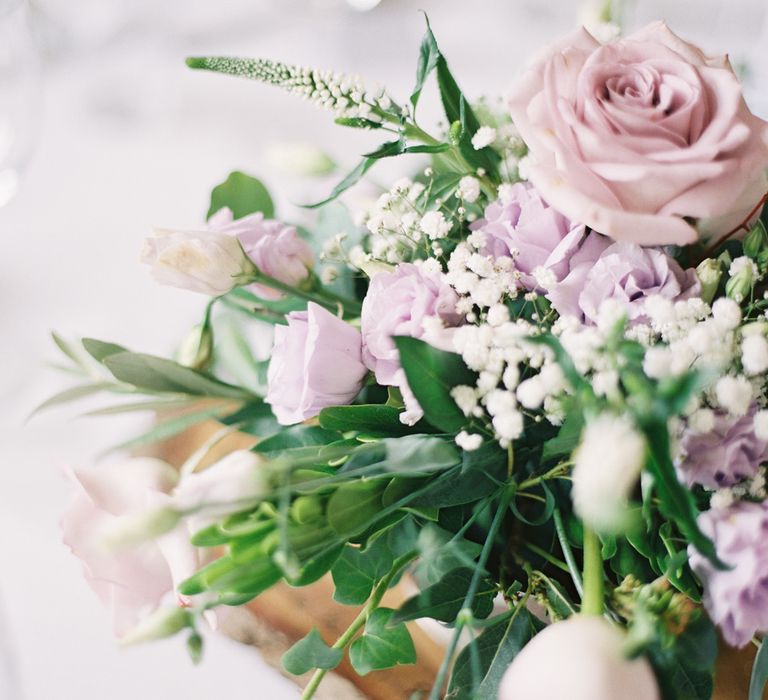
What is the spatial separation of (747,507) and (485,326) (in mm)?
100

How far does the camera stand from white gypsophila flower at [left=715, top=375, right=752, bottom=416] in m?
0.26

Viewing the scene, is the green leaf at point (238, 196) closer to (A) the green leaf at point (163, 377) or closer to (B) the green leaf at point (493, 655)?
(A) the green leaf at point (163, 377)

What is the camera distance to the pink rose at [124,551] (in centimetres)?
33

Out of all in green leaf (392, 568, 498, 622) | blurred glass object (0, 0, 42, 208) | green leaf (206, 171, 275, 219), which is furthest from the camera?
blurred glass object (0, 0, 42, 208)

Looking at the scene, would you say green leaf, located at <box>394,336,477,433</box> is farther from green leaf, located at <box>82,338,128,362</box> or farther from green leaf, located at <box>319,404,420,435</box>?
green leaf, located at <box>82,338,128,362</box>

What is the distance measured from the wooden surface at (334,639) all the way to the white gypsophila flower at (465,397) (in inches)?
7.4

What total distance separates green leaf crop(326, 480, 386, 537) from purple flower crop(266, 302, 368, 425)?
52 millimetres

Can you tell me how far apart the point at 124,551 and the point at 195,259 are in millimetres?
113

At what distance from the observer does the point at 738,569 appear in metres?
0.27

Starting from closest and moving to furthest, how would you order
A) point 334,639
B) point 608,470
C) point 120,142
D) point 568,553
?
point 608,470 → point 568,553 → point 334,639 → point 120,142

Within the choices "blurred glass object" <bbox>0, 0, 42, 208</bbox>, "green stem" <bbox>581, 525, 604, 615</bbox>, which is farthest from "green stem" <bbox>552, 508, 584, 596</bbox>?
"blurred glass object" <bbox>0, 0, 42, 208</bbox>

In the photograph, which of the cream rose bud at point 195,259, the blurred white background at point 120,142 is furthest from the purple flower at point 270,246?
the blurred white background at point 120,142

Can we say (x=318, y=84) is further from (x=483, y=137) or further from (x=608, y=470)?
(x=608, y=470)

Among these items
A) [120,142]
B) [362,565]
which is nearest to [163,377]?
[362,565]
